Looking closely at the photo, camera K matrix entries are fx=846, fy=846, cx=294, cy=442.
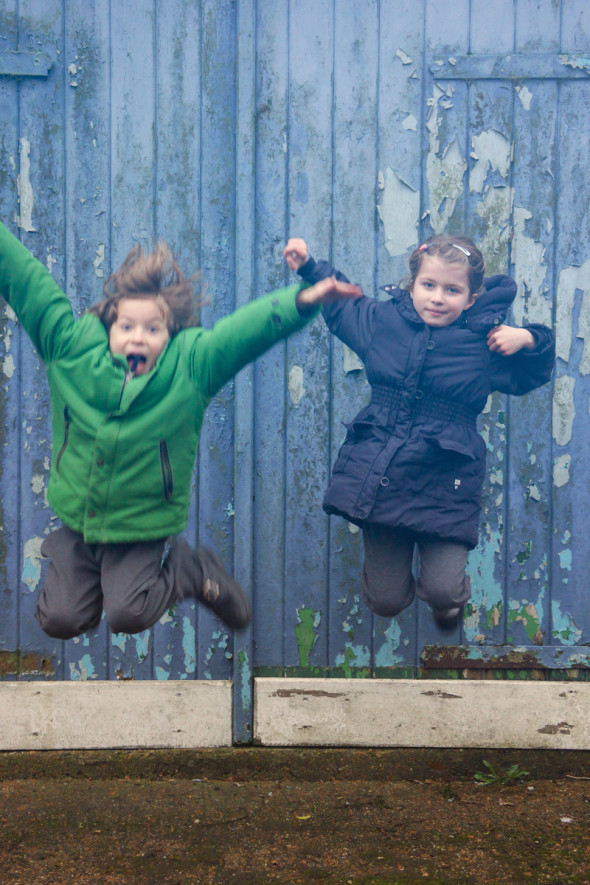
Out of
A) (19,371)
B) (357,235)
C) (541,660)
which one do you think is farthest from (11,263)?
(541,660)

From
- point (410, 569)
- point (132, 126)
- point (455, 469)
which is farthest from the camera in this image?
point (132, 126)

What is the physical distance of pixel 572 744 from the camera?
343cm

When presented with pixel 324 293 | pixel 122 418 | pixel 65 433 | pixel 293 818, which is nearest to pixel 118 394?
pixel 122 418

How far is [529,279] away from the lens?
3348 mm

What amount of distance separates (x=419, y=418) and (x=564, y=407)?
81 cm

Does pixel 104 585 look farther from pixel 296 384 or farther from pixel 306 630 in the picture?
pixel 296 384

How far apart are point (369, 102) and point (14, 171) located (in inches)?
55.7

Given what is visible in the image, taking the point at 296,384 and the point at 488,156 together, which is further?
→ the point at 296,384

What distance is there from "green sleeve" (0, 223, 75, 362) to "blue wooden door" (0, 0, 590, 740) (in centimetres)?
63

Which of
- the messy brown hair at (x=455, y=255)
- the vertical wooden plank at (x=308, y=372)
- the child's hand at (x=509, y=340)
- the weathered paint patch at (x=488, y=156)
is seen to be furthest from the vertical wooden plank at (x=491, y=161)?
the vertical wooden plank at (x=308, y=372)

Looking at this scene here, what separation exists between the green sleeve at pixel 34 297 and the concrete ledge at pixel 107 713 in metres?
1.44

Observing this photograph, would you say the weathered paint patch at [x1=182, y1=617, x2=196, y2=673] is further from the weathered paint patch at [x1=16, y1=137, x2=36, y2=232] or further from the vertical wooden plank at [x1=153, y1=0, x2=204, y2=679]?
the weathered paint patch at [x1=16, y1=137, x2=36, y2=232]

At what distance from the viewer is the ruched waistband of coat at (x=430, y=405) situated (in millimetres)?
2912

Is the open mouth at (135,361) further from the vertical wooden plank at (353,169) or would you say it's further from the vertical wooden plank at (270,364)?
the vertical wooden plank at (353,169)
